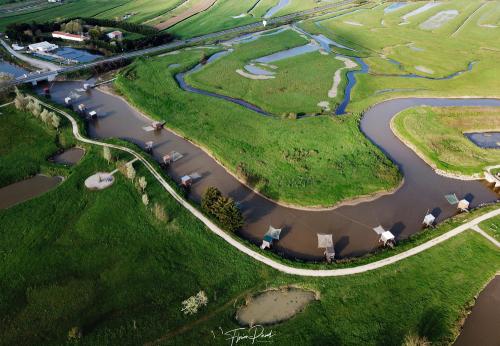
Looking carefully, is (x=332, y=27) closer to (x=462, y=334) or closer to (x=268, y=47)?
(x=268, y=47)

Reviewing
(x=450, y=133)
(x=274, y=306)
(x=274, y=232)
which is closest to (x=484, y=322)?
(x=274, y=306)

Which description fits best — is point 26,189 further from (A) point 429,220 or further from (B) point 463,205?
(B) point 463,205

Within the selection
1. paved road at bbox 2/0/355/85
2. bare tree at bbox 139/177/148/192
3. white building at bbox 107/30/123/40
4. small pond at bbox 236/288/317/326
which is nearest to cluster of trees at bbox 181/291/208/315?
small pond at bbox 236/288/317/326

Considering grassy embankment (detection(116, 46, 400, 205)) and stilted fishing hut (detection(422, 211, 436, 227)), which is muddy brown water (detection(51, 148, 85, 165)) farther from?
stilted fishing hut (detection(422, 211, 436, 227))

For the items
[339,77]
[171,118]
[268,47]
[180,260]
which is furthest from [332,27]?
[180,260]

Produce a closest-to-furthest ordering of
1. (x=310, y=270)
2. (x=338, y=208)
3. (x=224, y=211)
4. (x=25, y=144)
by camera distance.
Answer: (x=310, y=270), (x=224, y=211), (x=338, y=208), (x=25, y=144)

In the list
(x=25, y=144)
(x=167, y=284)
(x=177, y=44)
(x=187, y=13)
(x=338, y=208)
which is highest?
(x=187, y=13)

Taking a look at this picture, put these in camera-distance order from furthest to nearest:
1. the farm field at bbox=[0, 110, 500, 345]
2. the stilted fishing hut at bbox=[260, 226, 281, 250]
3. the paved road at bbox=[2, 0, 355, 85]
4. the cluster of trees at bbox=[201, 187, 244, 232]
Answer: the paved road at bbox=[2, 0, 355, 85] < the cluster of trees at bbox=[201, 187, 244, 232] < the stilted fishing hut at bbox=[260, 226, 281, 250] < the farm field at bbox=[0, 110, 500, 345]
